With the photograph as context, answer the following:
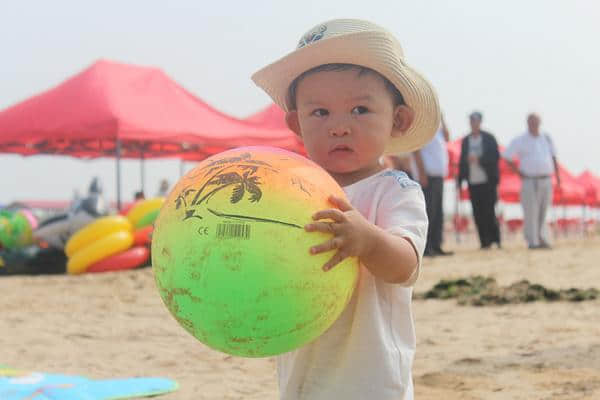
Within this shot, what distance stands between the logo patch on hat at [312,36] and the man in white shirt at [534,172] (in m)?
8.41

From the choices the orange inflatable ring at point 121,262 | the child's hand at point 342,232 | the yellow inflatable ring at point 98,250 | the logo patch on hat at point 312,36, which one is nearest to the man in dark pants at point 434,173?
the orange inflatable ring at point 121,262

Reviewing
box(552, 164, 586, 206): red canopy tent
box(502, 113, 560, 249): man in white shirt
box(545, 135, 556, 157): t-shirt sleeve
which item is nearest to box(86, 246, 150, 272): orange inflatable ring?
box(502, 113, 560, 249): man in white shirt

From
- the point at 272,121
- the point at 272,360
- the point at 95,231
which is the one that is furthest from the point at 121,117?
the point at 272,360

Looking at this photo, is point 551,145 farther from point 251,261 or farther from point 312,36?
point 251,261

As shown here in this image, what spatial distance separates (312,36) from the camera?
2238 mm

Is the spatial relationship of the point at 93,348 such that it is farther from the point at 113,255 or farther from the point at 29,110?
the point at 29,110

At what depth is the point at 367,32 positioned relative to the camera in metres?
2.14

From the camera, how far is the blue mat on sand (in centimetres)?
341

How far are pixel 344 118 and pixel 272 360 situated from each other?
98.8 inches

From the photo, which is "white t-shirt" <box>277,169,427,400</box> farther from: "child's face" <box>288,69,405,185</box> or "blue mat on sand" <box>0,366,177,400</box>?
"blue mat on sand" <box>0,366,177,400</box>

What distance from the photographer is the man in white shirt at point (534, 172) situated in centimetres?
1030

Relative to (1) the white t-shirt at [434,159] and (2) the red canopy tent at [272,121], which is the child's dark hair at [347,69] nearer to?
(1) the white t-shirt at [434,159]

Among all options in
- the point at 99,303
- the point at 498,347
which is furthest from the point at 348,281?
the point at 99,303

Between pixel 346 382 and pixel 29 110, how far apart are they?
1162cm
